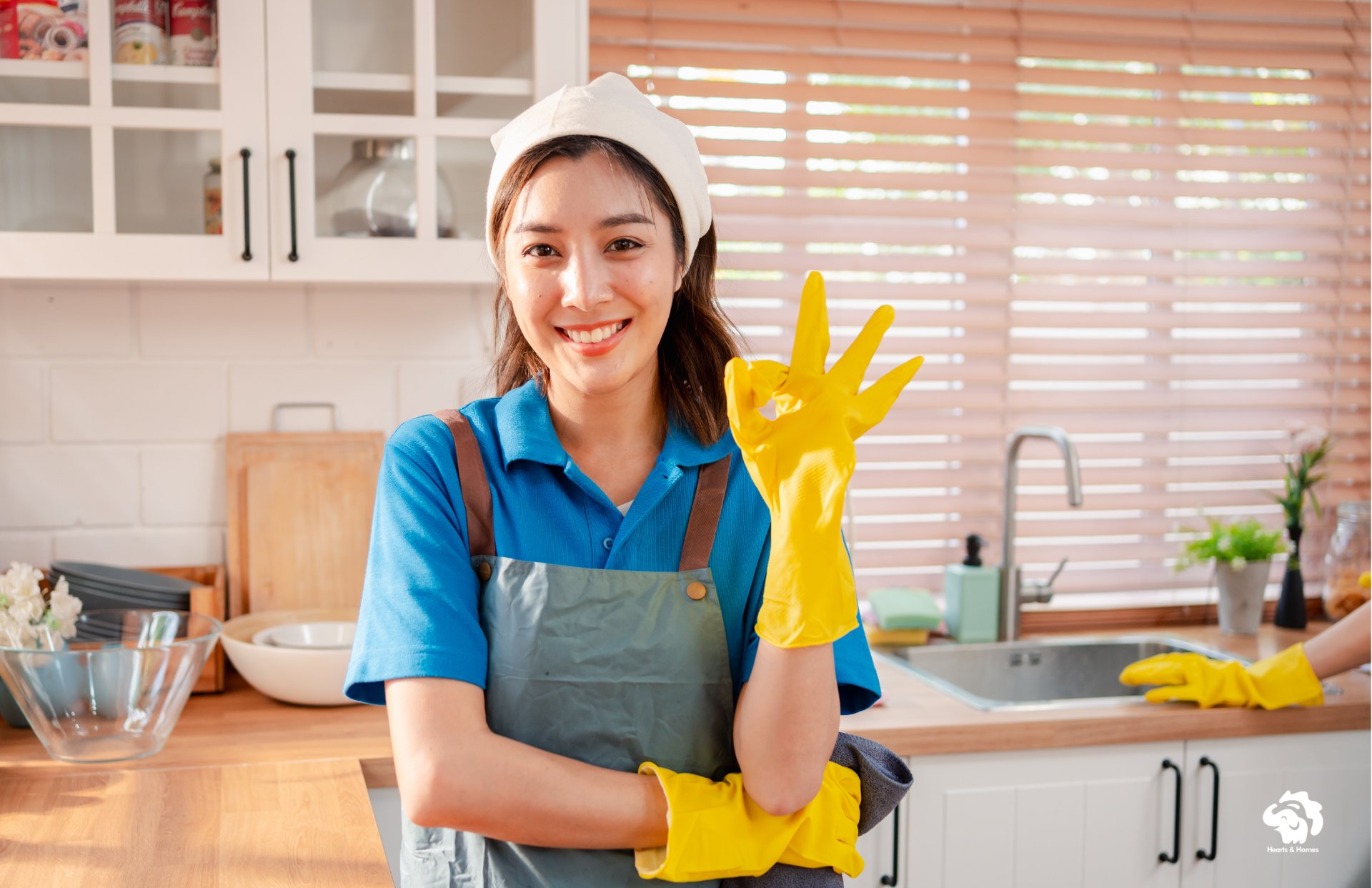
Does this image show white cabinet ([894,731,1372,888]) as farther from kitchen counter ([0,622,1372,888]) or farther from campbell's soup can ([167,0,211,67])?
campbell's soup can ([167,0,211,67])

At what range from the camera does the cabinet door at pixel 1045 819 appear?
5.93ft

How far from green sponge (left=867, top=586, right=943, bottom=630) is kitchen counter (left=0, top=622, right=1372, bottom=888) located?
12cm

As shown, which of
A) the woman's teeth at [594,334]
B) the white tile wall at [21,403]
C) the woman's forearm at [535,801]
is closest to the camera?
the woman's forearm at [535,801]

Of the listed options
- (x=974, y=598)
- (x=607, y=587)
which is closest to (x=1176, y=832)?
(x=974, y=598)

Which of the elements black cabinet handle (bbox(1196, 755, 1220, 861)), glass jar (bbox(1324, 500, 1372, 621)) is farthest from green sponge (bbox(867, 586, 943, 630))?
glass jar (bbox(1324, 500, 1372, 621))

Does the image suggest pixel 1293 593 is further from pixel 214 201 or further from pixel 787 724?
pixel 214 201

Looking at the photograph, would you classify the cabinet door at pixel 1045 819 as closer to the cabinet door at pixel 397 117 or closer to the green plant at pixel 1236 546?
the green plant at pixel 1236 546

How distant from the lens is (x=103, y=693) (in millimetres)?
1559

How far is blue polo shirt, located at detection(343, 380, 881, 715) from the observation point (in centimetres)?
114

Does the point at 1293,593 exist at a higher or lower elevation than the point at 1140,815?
higher

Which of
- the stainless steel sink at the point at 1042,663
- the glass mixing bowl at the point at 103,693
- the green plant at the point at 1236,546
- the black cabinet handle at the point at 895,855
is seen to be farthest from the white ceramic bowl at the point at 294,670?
the green plant at the point at 1236,546

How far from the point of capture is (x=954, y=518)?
2482mm

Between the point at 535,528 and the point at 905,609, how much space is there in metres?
1.21

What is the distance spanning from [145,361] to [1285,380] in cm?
234
